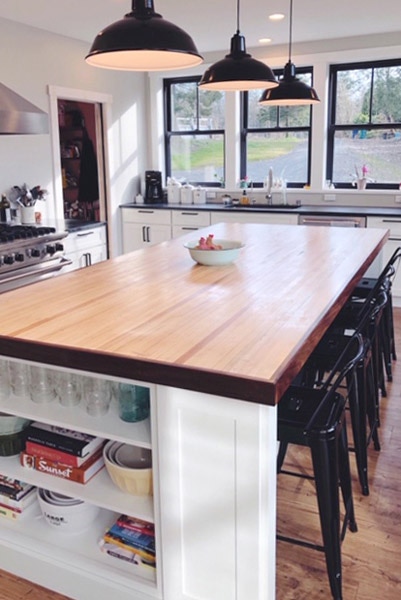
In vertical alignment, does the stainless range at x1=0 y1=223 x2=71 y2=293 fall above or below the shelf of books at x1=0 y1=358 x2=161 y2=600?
above

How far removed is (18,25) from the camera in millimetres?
4711

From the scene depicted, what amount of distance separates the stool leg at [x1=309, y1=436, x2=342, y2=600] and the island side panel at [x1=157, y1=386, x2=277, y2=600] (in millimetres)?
291

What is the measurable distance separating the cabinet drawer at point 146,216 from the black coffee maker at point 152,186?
13.1 inches

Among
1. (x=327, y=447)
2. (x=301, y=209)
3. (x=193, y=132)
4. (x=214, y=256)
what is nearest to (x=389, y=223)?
(x=301, y=209)

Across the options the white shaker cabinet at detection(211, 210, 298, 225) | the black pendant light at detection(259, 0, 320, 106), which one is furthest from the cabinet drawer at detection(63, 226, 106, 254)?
the black pendant light at detection(259, 0, 320, 106)

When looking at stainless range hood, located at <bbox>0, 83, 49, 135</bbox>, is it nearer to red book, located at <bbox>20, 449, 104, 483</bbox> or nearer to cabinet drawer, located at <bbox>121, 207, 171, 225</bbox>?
red book, located at <bbox>20, 449, 104, 483</bbox>

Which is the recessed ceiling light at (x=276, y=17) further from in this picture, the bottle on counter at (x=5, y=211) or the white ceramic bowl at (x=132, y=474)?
the white ceramic bowl at (x=132, y=474)

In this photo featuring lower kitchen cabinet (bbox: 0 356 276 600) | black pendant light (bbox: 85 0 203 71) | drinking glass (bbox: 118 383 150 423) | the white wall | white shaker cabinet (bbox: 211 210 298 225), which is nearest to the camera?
lower kitchen cabinet (bbox: 0 356 276 600)

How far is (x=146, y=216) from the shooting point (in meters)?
6.26

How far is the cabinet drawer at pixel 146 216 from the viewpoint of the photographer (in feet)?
20.2

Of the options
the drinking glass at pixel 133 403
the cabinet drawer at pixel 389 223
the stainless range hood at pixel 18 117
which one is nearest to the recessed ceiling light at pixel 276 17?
the cabinet drawer at pixel 389 223

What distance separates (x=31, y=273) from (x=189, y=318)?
2.48 meters

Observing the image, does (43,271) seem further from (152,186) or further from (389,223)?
(389,223)

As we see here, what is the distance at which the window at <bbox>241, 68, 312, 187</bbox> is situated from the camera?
612 cm
